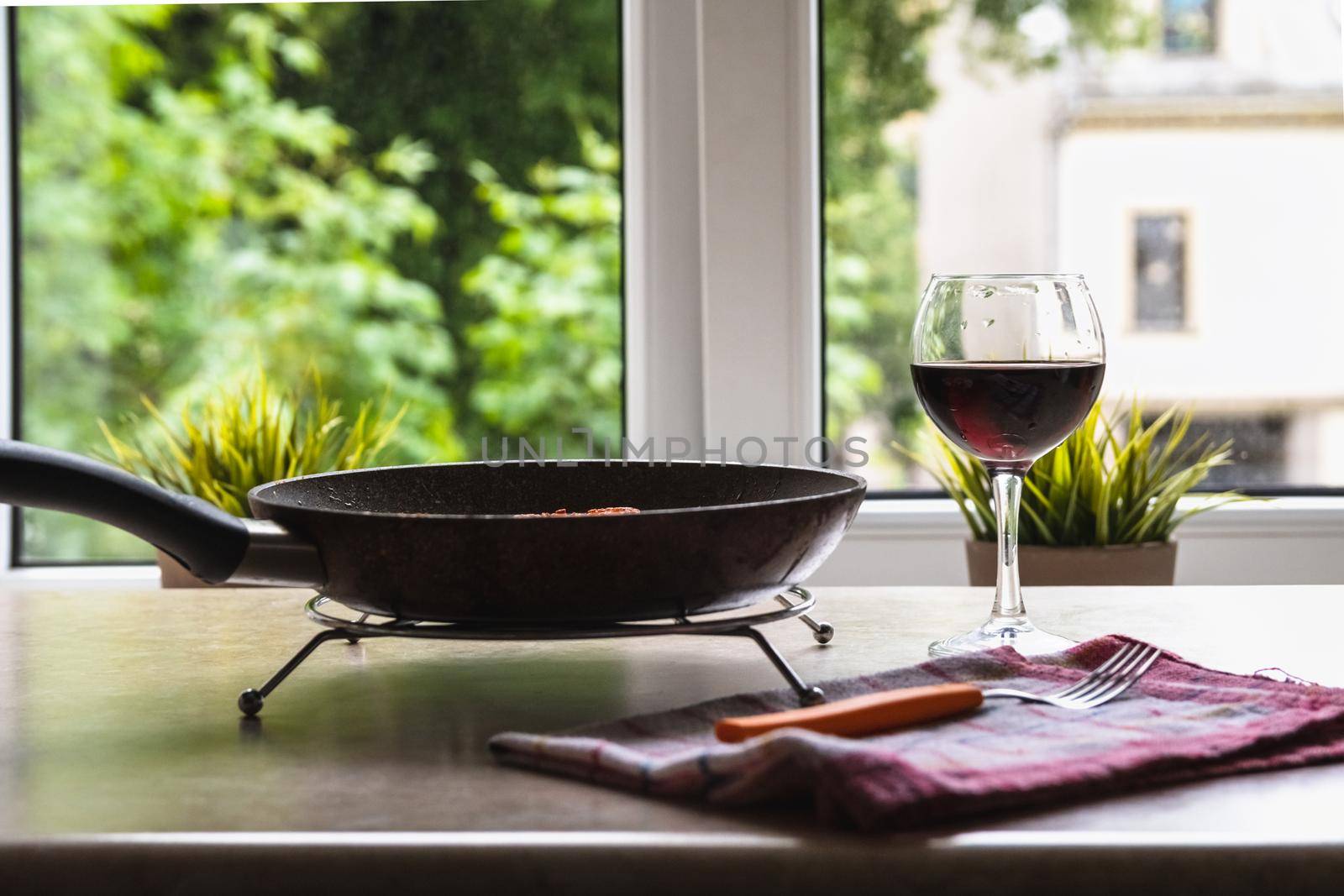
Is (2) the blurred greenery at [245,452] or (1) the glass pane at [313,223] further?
(1) the glass pane at [313,223]

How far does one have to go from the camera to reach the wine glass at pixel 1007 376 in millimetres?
885

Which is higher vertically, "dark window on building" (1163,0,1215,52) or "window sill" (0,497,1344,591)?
"dark window on building" (1163,0,1215,52)

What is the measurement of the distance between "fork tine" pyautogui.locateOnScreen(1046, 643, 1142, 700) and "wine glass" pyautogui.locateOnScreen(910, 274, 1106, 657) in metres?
0.06

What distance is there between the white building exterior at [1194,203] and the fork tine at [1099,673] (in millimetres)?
1356

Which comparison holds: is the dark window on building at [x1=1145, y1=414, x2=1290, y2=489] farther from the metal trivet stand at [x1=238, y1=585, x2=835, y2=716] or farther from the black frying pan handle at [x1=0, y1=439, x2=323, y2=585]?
the black frying pan handle at [x1=0, y1=439, x2=323, y2=585]

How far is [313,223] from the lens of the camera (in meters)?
2.39

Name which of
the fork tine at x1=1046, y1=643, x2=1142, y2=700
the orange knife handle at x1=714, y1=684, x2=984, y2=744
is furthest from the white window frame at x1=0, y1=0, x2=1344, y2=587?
the orange knife handle at x1=714, y1=684, x2=984, y2=744

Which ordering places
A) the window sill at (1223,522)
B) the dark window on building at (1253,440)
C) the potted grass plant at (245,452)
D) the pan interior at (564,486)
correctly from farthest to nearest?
the dark window on building at (1253,440), the window sill at (1223,522), the potted grass plant at (245,452), the pan interior at (564,486)

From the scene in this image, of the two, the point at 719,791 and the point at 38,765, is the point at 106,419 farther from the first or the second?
the point at 719,791

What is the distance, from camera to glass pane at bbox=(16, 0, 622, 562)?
228 centimetres

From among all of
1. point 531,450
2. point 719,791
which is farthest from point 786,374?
point 719,791

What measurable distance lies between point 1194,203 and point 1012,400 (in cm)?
141

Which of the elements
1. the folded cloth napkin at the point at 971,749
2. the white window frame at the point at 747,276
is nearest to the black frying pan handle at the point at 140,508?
the folded cloth napkin at the point at 971,749

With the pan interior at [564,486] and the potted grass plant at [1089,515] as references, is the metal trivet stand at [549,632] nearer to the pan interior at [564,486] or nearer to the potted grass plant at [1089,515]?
the pan interior at [564,486]
